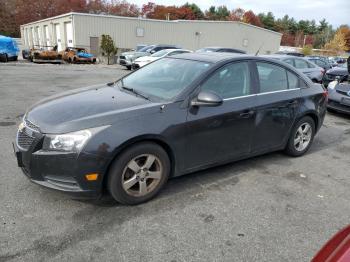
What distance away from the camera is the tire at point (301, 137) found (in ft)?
16.2

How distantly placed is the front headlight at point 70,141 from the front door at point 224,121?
115 cm

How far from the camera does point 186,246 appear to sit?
2.83 m

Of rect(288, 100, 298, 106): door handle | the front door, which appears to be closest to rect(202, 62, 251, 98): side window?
the front door

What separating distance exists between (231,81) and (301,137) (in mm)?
1816

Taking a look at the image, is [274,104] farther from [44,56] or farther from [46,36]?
[46,36]

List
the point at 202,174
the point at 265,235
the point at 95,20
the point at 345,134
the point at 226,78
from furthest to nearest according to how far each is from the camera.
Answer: the point at 95,20, the point at 345,134, the point at 202,174, the point at 226,78, the point at 265,235

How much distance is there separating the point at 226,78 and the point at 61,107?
2001 mm

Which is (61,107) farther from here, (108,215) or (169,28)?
(169,28)

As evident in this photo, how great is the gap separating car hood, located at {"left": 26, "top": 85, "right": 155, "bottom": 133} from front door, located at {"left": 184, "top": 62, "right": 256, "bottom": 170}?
64 centimetres

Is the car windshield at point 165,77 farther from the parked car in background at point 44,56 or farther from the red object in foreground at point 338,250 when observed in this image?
the parked car in background at point 44,56

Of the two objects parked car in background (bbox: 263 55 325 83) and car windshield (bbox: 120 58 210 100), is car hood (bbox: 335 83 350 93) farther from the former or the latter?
car windshield (bbox: 120 58 210 100)

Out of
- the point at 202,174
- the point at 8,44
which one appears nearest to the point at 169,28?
the point at 8,44

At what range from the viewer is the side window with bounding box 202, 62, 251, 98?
3880mm

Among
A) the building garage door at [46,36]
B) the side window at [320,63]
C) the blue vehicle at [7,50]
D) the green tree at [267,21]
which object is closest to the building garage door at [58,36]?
the building garage door at [46,36]
